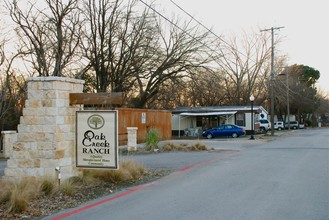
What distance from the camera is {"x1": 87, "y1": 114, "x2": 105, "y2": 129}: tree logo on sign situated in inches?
392

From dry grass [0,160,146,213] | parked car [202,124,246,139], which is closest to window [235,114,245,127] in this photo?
parked car [202,124,246,139]

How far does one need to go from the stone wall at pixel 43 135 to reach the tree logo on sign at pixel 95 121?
572 millimetres

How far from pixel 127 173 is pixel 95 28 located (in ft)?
66.5

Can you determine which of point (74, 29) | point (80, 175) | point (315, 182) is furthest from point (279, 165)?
point (74, 29)

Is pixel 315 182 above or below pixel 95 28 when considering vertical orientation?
below

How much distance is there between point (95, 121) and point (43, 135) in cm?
132

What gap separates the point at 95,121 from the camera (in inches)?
394

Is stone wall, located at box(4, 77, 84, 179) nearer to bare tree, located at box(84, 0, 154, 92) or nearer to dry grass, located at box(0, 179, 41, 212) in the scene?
dry grass, located at box(0, 179, 41, 212)

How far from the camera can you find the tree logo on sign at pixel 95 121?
9969 mm

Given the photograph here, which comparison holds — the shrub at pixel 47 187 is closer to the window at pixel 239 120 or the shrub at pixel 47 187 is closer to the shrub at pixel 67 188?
the shrub at pixel 67 188

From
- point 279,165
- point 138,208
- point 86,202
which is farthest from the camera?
point 279,165

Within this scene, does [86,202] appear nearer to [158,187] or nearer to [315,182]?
[158,187]

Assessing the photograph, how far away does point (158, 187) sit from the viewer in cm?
1013

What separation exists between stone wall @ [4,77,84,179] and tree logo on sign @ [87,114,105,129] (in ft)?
1.88
